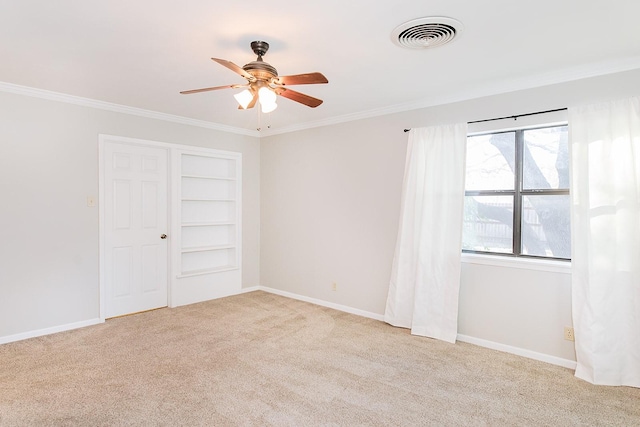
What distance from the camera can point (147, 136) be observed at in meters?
4.46

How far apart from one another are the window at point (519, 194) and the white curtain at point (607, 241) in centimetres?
25

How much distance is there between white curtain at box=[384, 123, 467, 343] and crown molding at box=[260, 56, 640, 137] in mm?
296

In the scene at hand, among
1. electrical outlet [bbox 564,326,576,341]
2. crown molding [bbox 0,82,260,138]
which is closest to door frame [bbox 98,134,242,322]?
crown molding [bbox 0,82,260,138]

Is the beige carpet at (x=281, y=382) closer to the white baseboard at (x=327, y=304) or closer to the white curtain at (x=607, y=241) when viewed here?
the white curtain at (x=607, y=241)

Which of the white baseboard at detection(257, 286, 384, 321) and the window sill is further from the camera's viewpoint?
the white baseboard at detection(257, 286, 384, 321)

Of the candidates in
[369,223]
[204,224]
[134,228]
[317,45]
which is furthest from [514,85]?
[134,228]

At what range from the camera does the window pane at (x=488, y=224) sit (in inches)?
138

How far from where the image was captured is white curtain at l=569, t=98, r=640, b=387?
2760 mm

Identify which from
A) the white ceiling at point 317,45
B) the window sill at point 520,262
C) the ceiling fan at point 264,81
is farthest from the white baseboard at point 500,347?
the ceiling fan at point 264,81

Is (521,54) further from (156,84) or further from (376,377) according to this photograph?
(156,84)

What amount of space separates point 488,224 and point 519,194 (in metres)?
0.40

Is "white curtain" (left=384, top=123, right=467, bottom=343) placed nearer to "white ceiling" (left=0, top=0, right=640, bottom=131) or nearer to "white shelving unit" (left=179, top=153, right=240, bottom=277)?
"white ceiling" (left=0, top=0, right=640, bottom=131)

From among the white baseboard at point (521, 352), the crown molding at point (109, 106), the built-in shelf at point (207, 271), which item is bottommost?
the white baseboard at point (521, 352)

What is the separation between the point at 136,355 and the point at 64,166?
6.95 ft
